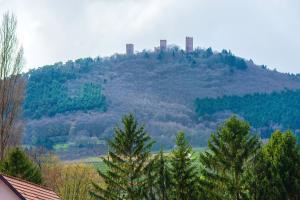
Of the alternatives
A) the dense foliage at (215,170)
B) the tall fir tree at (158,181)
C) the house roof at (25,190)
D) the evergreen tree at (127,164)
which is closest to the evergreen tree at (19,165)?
the evergreen tree at (127,164)

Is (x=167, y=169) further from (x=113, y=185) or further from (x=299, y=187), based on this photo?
(x=299, y=187)

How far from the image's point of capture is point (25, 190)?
112ft

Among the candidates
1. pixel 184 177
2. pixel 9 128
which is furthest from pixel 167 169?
pixel 9 128

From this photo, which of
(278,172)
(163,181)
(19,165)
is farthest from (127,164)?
(278,172)

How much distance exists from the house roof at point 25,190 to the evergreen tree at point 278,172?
23227 mm

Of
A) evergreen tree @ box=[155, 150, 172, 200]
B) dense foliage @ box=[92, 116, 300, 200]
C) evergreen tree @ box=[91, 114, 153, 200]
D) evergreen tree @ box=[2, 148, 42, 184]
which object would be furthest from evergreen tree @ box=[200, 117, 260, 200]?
evergreen tree @ box=[2, 148, 42, 184]

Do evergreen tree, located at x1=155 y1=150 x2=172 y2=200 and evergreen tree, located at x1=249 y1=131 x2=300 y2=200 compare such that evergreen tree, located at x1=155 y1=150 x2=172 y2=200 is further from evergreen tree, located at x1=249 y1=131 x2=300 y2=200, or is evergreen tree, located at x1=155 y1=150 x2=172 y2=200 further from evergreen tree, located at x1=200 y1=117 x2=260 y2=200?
evergreen tree, located at x1=249 y1=131 x2=300 y2=200

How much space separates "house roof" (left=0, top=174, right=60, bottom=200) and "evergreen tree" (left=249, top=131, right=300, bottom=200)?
76.2ft

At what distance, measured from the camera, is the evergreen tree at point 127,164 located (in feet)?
195

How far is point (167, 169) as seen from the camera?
196 feet

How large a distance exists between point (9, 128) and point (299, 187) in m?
22.0

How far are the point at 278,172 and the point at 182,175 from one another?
19.4ft

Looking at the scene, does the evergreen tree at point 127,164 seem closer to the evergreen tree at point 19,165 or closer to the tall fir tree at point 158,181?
the tall fir tree at point 158,181

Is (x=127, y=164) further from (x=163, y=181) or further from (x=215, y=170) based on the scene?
(x=215, y=170)
